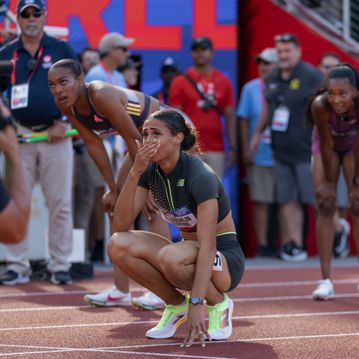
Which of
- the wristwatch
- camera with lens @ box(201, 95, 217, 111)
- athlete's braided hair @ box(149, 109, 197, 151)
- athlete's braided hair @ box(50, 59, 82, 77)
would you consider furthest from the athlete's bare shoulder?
camera with lens @ box(201, 95, 217, 111)

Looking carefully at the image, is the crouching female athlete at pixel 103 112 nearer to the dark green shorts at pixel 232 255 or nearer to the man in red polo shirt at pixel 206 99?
the dark green shorts at pixel 232 255

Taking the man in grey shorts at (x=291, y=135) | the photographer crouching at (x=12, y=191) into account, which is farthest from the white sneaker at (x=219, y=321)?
the man in grey shorts at (x=291, y=135)

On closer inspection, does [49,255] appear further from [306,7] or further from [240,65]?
[306,7]

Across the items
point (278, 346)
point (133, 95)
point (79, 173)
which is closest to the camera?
point (278, 346)

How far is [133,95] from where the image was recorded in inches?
282

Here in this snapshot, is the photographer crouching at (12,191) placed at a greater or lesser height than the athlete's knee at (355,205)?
greater

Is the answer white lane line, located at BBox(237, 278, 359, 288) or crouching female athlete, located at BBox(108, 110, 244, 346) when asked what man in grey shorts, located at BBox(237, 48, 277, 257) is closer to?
white lane line, located at BBox(237, 278, 359, 288)

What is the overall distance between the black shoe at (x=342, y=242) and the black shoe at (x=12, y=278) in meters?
4.32

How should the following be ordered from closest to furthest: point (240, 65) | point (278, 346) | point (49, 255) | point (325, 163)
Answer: point (278, 346)
point (325, 163)
point (49, 255)
point (240, 65)

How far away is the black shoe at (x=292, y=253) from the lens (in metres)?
11.5

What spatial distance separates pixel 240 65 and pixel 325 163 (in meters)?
5.29

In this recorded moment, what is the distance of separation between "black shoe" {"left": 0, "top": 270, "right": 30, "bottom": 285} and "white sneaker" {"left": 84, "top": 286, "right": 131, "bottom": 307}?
1649mm

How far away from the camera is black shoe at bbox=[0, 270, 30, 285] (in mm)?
8945

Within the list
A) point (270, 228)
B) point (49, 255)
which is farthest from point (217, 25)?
point (49, 255)
